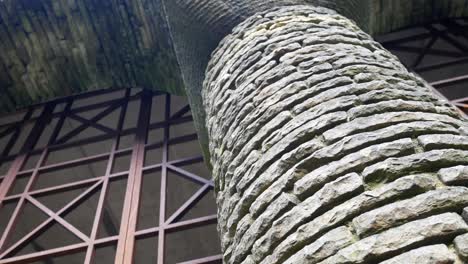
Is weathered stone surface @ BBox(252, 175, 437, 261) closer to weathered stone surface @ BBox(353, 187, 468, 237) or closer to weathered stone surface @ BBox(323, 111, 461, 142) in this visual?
weathered stone surface @ BBox(353, 187, 468, 237)

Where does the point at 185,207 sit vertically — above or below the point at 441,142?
below

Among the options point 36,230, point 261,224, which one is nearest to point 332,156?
point 261,224

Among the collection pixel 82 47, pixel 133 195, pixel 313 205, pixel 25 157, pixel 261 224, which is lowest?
pixel 25 157

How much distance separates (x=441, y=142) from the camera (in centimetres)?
184

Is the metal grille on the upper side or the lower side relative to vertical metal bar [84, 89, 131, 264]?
lower

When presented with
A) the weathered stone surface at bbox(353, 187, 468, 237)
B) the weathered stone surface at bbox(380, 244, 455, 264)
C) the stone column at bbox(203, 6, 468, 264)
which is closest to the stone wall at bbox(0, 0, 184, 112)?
the stone column at bbox(203, 6, 468, 264)

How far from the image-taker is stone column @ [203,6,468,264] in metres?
1.54

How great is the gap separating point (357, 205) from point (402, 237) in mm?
196

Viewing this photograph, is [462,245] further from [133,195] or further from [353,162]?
[133,195]

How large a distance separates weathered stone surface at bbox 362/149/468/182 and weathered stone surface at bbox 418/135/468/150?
0.05 m

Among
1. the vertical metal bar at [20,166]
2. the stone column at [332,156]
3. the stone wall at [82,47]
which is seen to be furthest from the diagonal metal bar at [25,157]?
the stone column at [332,156]

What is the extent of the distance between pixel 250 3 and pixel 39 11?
3588 millimetres

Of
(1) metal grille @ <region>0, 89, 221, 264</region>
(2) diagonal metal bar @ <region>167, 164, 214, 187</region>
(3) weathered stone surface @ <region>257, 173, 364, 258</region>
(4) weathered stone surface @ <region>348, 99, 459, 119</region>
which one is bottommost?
(1) metal grille @ <region>0, 89, 221, 264</region>

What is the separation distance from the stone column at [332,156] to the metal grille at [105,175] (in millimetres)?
1743
